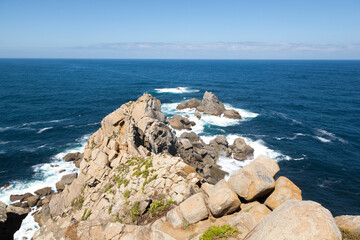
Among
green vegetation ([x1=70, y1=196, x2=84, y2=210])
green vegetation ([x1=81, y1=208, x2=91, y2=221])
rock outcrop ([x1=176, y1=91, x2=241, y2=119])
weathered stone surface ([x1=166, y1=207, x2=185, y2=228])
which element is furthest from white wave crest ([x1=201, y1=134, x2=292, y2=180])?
green vegetation ([x1=81, y1=208, x2=91, y2=221])

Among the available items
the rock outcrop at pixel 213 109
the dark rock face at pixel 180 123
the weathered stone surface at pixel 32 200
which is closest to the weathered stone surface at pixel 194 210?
the weathered stone surface at pixel 32 200

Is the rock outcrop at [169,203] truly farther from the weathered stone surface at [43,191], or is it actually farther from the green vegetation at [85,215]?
the weathered stone surface at [43,191]

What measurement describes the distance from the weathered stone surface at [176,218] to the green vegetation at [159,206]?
128cm

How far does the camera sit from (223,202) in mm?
14406

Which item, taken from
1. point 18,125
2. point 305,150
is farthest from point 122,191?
point 18,125

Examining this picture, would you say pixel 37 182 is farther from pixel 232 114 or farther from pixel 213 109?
pixel 232 114

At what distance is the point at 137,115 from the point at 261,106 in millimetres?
66172

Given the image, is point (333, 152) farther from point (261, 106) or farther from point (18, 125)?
point (18, 125)

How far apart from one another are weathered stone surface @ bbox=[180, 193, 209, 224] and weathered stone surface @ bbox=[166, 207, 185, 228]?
31cm

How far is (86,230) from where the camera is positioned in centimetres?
1336

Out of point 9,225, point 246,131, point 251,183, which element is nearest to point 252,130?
point 246,131

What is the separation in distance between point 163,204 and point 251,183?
7.00m

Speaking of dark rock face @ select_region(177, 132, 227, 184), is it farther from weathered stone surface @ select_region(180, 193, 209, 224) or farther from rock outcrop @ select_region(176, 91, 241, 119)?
rock outcrop @ select_region(176, 91, 241, 119)

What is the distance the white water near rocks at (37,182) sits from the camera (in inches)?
1210
